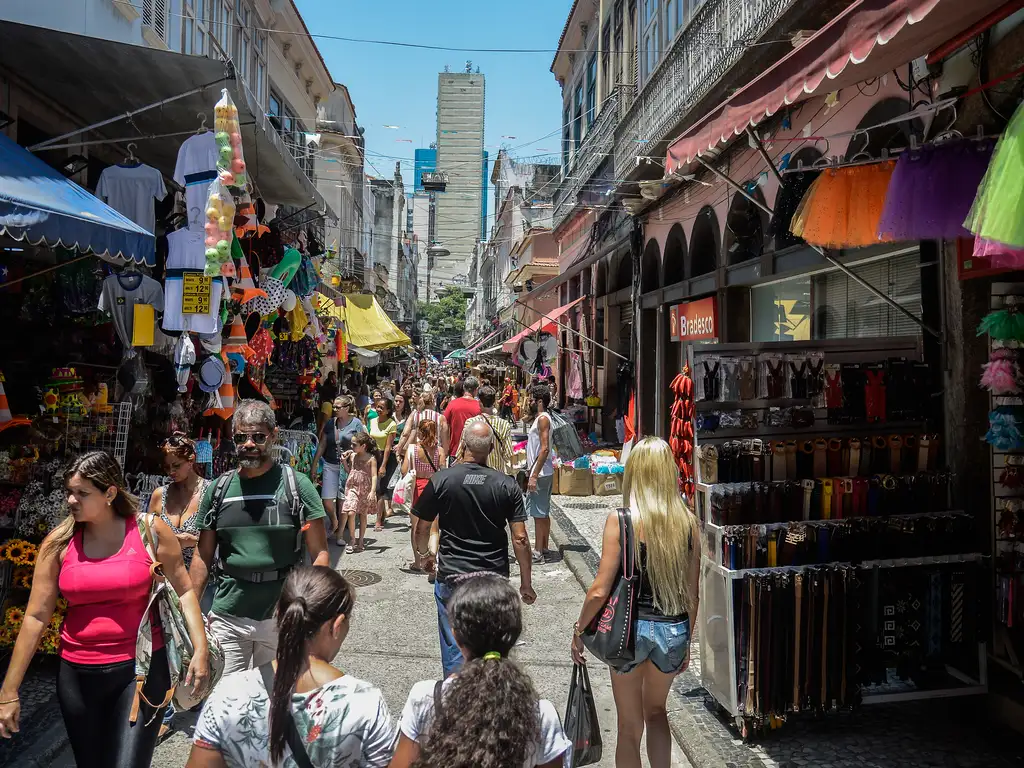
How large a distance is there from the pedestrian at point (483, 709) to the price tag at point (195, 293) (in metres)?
4.65

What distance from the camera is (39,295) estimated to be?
21.5ft

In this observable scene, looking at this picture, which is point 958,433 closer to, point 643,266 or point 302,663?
point 302,663

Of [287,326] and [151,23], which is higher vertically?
[151,23]

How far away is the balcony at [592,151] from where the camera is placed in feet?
51.0

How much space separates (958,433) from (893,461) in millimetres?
434

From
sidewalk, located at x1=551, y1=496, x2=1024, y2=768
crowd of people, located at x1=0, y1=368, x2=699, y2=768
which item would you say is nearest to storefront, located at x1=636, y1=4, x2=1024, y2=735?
sidewalk, located at x1=551, y1=496, x2=1024, y2=768

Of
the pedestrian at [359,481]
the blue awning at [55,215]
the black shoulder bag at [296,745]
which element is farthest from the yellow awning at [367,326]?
the black shoulder bag at [296,745]

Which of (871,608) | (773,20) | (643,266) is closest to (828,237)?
(871,608)

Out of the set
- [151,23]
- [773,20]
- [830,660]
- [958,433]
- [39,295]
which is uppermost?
[151,23]

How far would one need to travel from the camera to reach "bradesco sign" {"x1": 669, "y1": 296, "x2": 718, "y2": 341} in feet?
34.9

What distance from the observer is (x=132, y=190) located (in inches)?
259

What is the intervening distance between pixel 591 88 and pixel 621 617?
18688 millimetres

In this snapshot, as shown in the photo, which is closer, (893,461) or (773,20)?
(893,461)

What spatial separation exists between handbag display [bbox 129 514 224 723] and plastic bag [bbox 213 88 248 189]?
3.37m
